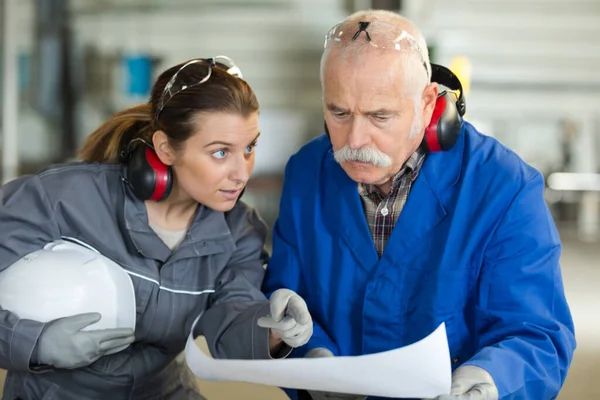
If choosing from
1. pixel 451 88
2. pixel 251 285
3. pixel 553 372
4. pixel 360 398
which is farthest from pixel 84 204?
pixel 553 372

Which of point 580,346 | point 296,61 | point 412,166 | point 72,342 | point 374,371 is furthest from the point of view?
point 296,61

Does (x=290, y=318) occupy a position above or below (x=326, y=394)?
above

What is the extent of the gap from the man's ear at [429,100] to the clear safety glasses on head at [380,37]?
0.07 m

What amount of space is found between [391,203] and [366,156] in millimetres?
202

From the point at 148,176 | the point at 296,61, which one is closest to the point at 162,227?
the point at 148,176

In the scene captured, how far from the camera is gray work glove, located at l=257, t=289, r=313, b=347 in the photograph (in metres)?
1.63

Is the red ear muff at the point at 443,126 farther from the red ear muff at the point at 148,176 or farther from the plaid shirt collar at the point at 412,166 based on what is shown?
the red ear muff at the point at 148,176

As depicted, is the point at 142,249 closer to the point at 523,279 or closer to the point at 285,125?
the point at 523,279

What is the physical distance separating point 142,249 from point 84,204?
0.59 ft

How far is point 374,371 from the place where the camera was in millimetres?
1404

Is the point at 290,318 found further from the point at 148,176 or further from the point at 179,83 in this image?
the point at 179,83

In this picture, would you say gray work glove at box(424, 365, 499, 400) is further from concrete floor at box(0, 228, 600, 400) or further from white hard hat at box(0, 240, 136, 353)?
concrete floor at box(0, 228, 600, 400)

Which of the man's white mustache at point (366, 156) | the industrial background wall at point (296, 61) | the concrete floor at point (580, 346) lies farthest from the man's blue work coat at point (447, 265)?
the industrial background wall at point (296, 61)

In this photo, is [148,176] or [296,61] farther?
[296,61]
